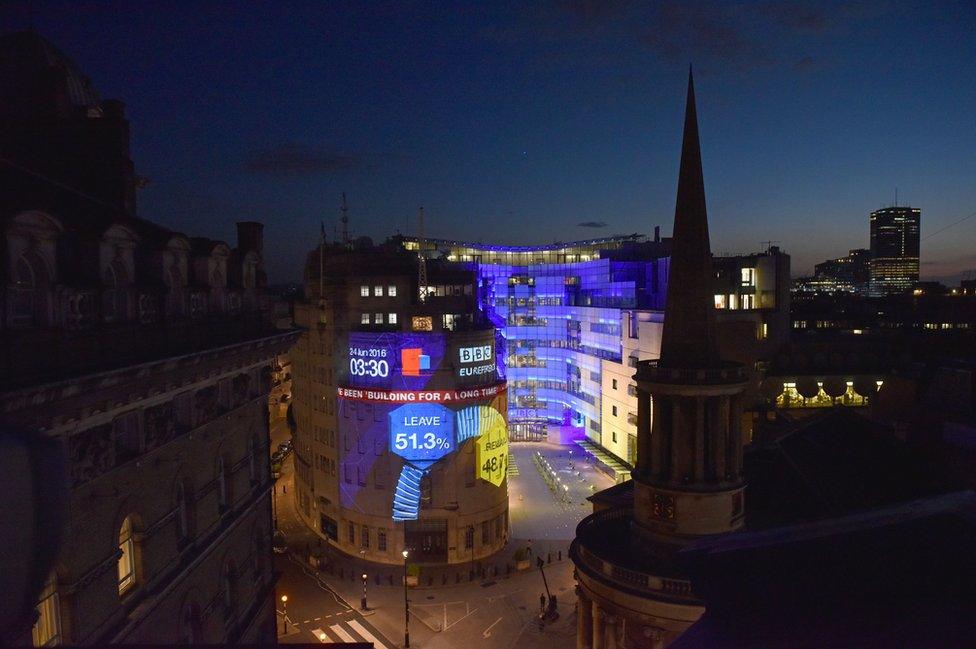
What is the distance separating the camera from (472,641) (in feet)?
131

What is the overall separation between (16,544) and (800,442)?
38.3 meters

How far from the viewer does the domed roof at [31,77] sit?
907 inches

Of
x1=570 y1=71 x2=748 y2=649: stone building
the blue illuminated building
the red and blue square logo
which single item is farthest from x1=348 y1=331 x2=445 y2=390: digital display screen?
the blue illuminated building

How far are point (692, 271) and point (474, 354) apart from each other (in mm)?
28626

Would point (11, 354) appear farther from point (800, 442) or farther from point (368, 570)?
point (368, 570)

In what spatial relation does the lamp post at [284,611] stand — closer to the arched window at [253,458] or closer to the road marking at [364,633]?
the road marking at [364,633]

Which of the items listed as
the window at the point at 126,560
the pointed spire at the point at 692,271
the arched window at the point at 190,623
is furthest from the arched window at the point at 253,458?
the pointed spire at the point at 692,271

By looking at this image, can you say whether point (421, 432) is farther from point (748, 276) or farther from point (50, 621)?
point (748, 276)

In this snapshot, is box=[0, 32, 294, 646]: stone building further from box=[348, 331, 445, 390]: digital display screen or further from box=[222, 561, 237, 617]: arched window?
box=[348, 331, 445, 390]: digital display screen

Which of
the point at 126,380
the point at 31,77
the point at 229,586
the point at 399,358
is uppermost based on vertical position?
the point at 31,77

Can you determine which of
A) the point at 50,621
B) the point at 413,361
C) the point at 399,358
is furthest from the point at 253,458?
the point at 399,358

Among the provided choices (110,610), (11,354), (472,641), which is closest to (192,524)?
(110,610)

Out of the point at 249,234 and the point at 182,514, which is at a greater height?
the point at 249,234

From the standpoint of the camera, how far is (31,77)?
928 inches
